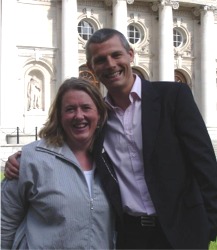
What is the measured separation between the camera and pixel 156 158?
10.7ft

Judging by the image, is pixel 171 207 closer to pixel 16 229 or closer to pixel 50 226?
pixel 50 226

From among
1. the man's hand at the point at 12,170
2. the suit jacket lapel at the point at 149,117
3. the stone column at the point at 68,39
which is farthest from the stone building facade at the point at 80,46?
the man's hand at the point at 12,170

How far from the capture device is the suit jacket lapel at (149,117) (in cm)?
327

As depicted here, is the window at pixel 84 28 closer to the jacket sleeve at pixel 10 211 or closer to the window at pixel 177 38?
the window at pixel 177 38

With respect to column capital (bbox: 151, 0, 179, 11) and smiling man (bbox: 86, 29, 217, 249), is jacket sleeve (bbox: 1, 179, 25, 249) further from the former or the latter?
column capital (bbox: 151, 0, 179, 11)

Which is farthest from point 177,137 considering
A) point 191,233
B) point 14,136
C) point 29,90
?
point 29,90

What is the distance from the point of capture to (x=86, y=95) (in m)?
3.21

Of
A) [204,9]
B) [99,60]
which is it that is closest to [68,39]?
[204,9]

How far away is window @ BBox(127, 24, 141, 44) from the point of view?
2934 centimetres

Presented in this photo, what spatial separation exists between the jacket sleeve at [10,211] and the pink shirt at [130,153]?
0.69 metres

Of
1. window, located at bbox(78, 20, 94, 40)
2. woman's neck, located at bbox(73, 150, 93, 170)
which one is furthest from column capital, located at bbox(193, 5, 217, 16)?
woman's neck, located at bbox(73, 150, 93, 170)

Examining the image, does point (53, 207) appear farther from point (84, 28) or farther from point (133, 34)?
point (133, 34)

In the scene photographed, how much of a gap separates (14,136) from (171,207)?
20.8m

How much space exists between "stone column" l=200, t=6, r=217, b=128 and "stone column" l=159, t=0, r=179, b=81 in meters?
2.32
